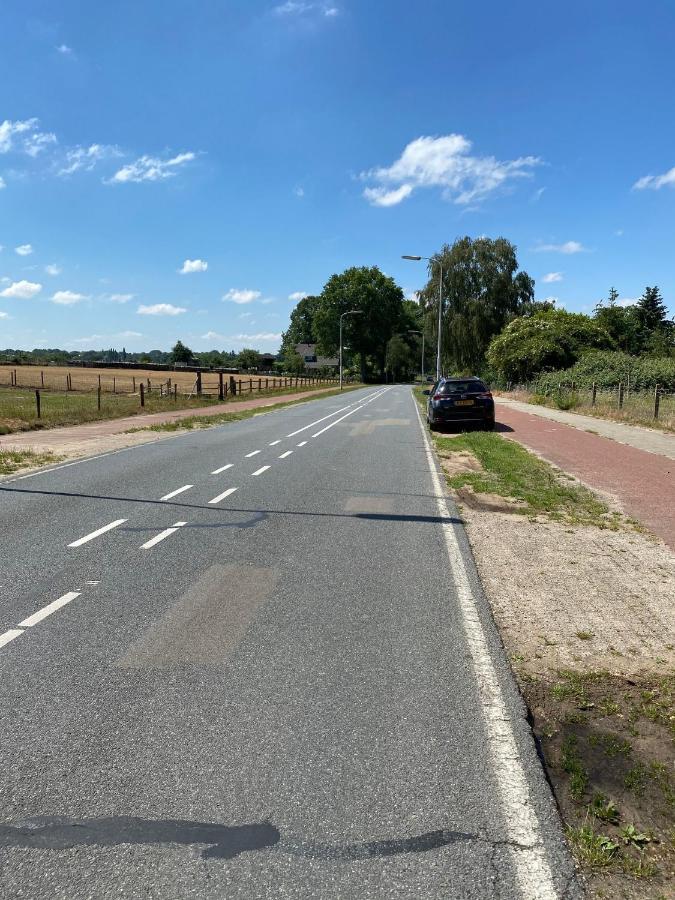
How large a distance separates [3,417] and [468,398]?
15.6 m

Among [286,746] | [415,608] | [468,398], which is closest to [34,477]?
[415,608]

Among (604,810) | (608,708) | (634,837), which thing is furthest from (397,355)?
(634,837)

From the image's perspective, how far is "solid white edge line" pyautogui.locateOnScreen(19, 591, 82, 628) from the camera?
450 centimetres

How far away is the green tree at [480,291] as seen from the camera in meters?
58.5

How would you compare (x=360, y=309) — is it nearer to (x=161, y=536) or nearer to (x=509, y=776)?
(x=161, y=536)

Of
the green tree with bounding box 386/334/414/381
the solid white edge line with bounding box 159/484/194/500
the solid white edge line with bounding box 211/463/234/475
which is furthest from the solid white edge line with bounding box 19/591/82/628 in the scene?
the green tree with bounding box 386/334/414/381

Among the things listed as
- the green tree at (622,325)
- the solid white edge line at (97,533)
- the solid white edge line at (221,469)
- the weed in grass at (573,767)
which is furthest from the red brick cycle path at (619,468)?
the green tree at (622,325)

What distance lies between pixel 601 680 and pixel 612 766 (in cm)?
88

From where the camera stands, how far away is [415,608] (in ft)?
16.0

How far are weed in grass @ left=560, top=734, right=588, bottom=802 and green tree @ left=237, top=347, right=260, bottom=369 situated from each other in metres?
134

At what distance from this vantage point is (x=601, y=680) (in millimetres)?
3752

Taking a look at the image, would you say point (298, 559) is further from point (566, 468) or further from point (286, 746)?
point (566, 468)

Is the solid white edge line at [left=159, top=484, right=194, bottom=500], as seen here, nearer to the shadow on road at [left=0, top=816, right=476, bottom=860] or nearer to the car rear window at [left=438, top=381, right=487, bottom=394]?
the shadow on road at [left=0, top=816, right=476, bottom=860]

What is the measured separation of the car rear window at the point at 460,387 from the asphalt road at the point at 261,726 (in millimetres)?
14035
